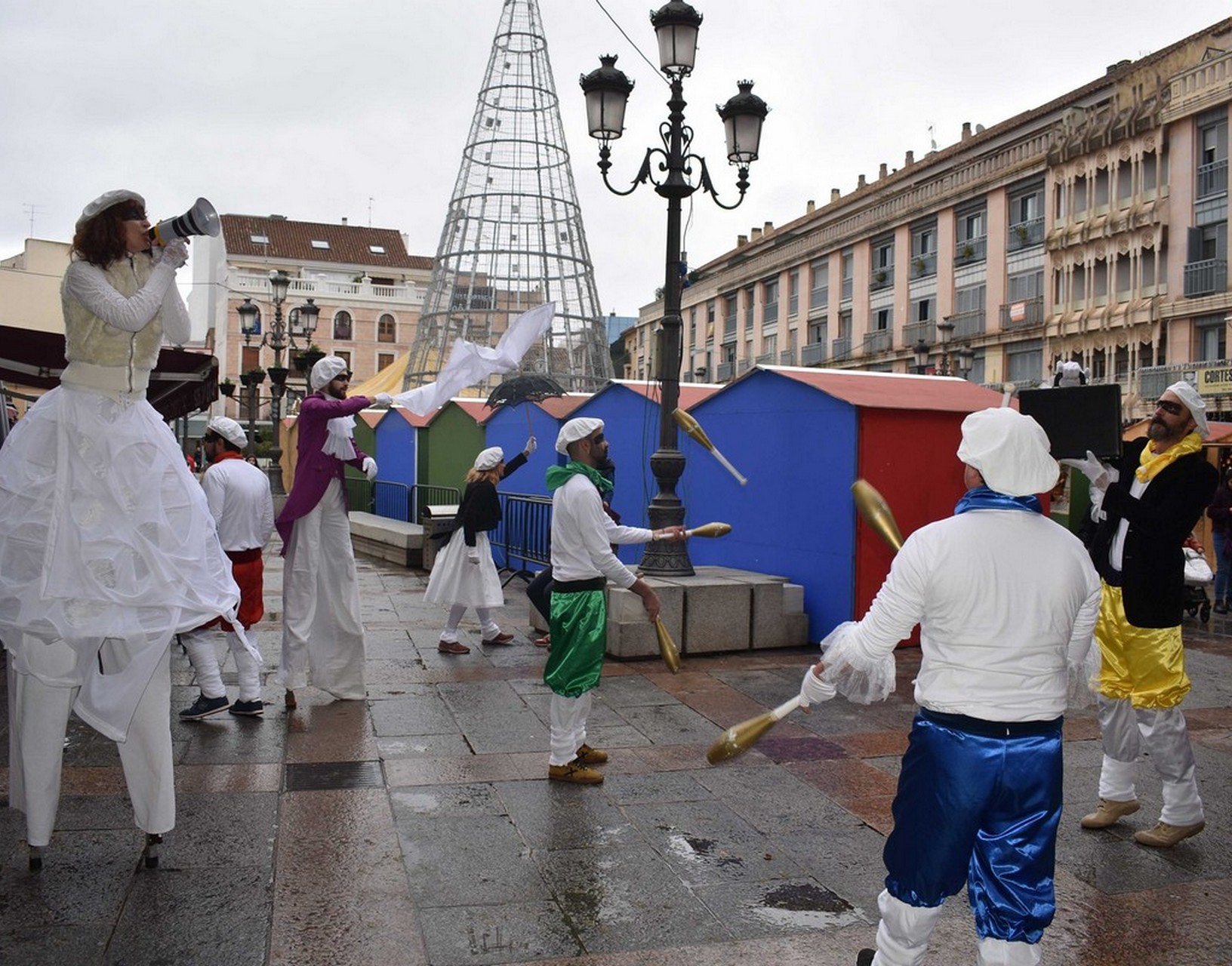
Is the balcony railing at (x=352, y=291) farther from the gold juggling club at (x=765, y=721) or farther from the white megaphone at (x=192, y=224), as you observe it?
the gold juggling club at (x=765, y=721)

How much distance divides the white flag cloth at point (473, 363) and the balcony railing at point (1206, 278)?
87.8ft

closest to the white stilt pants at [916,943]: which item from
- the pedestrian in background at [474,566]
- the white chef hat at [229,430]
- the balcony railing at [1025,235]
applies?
the white chef hat at [229,430]

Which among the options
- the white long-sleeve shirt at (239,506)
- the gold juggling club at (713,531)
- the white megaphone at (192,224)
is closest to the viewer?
the white megaphone at (192,224)

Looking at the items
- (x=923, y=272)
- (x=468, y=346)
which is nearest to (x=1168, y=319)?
(x=923, y=272)

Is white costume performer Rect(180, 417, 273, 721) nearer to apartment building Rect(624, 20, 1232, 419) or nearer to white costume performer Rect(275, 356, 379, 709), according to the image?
white costume performer Rect(275, 356, 379, 709)

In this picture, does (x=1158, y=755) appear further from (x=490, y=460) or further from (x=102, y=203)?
(x=490, y=460)

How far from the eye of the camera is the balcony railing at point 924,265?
41188mm

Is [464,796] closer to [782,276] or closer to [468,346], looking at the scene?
[468,346]

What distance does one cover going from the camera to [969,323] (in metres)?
39.4

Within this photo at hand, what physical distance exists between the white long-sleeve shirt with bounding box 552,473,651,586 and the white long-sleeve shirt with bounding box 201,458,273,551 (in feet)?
7.55

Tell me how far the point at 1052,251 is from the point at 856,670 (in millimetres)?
35734

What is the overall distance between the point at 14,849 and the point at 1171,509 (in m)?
4.72

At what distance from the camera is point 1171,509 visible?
4.48m

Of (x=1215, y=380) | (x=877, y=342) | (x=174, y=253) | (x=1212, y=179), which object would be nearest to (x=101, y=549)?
(x=174, y=253)
